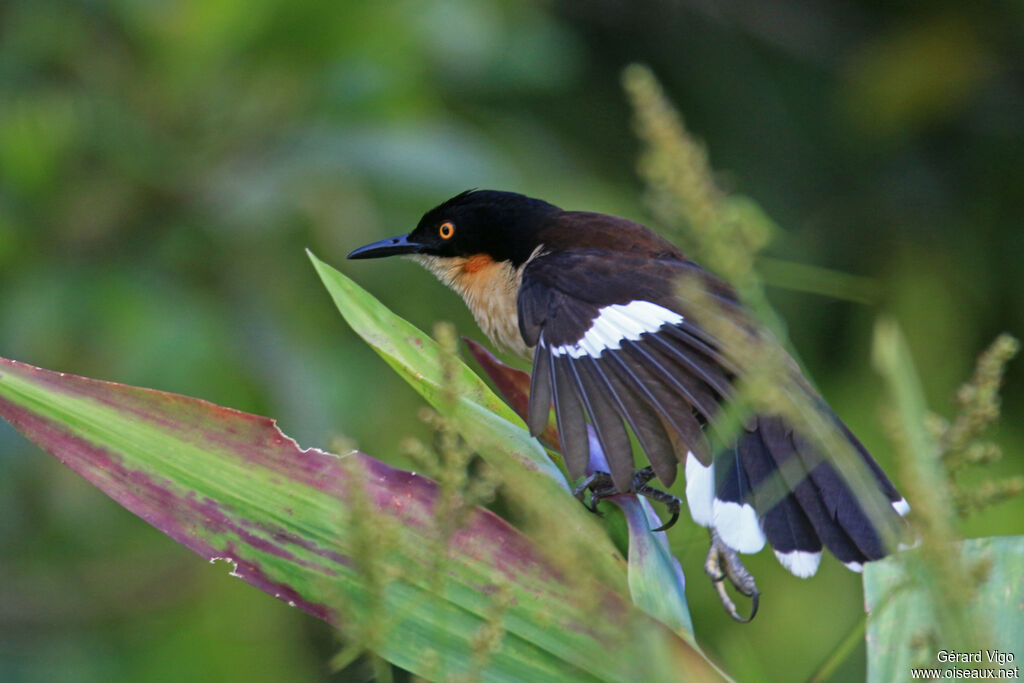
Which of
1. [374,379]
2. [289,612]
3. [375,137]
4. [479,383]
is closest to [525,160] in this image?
[375,137]

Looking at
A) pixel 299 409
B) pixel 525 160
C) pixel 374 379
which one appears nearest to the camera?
pixel 299 409

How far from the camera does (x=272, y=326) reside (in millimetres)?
2836

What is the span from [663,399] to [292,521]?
2.04 feet

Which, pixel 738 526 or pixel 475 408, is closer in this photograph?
pixel 475 408

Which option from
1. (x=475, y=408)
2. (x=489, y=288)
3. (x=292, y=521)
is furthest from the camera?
(x=489, y=288)

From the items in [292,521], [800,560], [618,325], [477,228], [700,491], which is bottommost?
[292,521]

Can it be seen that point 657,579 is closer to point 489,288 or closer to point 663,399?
point 663,399

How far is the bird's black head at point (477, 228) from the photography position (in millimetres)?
Answer: 2158

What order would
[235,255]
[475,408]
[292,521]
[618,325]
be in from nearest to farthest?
[292,521]
[475,408]
[618,325]
[235,255]

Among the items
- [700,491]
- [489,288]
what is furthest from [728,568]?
[489,288]

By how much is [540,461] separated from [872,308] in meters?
2.59

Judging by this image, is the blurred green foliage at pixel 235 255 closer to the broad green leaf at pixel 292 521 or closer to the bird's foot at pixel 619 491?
the bird's foot at pixel 619 491

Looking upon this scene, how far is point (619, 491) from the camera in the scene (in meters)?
1.32

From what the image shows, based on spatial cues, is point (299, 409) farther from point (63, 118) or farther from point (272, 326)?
point (63, 118)
